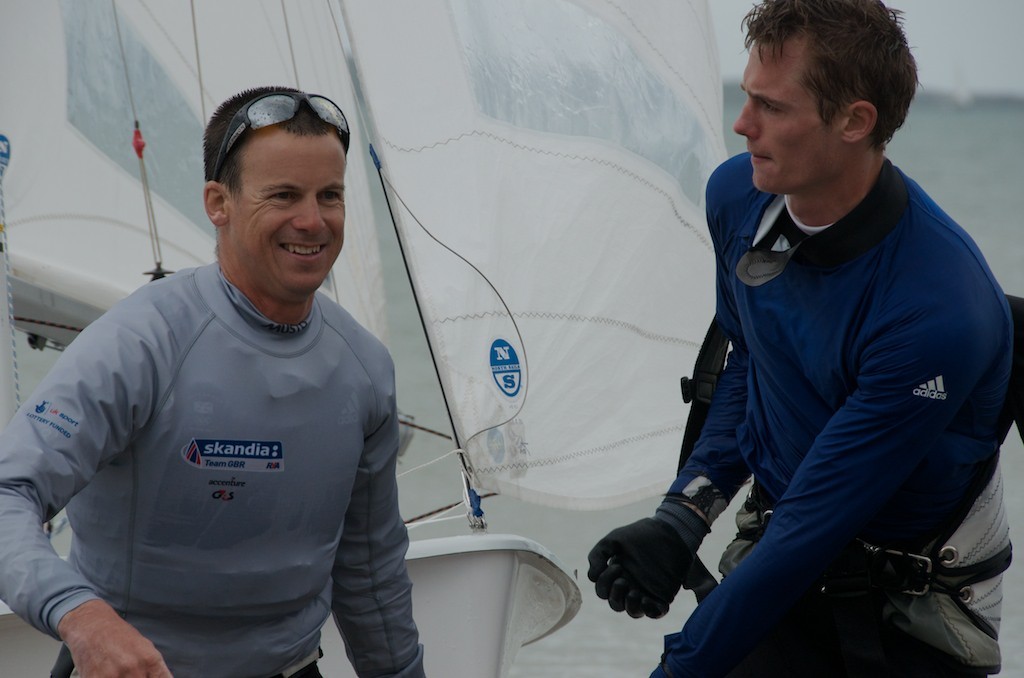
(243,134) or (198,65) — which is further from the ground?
(243,134)

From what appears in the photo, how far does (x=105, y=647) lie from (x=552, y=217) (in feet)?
5.63

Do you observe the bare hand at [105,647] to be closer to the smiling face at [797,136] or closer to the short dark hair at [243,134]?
the short dark hair at [243,134]

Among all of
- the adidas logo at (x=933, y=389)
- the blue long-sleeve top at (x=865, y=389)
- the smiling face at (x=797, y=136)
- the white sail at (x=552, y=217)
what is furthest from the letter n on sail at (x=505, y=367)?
the adidas logo at (x=933, y=389)

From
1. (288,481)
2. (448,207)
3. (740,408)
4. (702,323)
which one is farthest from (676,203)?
(288,481)

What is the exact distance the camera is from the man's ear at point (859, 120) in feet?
5.13

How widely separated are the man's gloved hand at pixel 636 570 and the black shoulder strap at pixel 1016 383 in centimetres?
43

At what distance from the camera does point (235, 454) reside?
57.2 inches

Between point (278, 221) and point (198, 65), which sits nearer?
point (278, 221)

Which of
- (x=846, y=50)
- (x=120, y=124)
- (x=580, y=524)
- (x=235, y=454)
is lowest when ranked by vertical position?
(x=580, y=524)

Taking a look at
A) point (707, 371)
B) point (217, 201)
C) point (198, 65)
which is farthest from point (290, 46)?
point (217, 201)

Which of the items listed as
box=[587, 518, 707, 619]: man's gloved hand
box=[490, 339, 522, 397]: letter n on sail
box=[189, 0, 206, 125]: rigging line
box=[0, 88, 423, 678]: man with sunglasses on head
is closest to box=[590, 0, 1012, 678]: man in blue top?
box=[587, 518, 707, 619]: man's gloved hand

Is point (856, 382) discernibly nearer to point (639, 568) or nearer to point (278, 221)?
point (639, 568)

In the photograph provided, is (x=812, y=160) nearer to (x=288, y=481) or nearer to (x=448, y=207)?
(x=288, y=481)

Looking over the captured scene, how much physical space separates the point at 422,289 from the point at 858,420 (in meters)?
1.24
